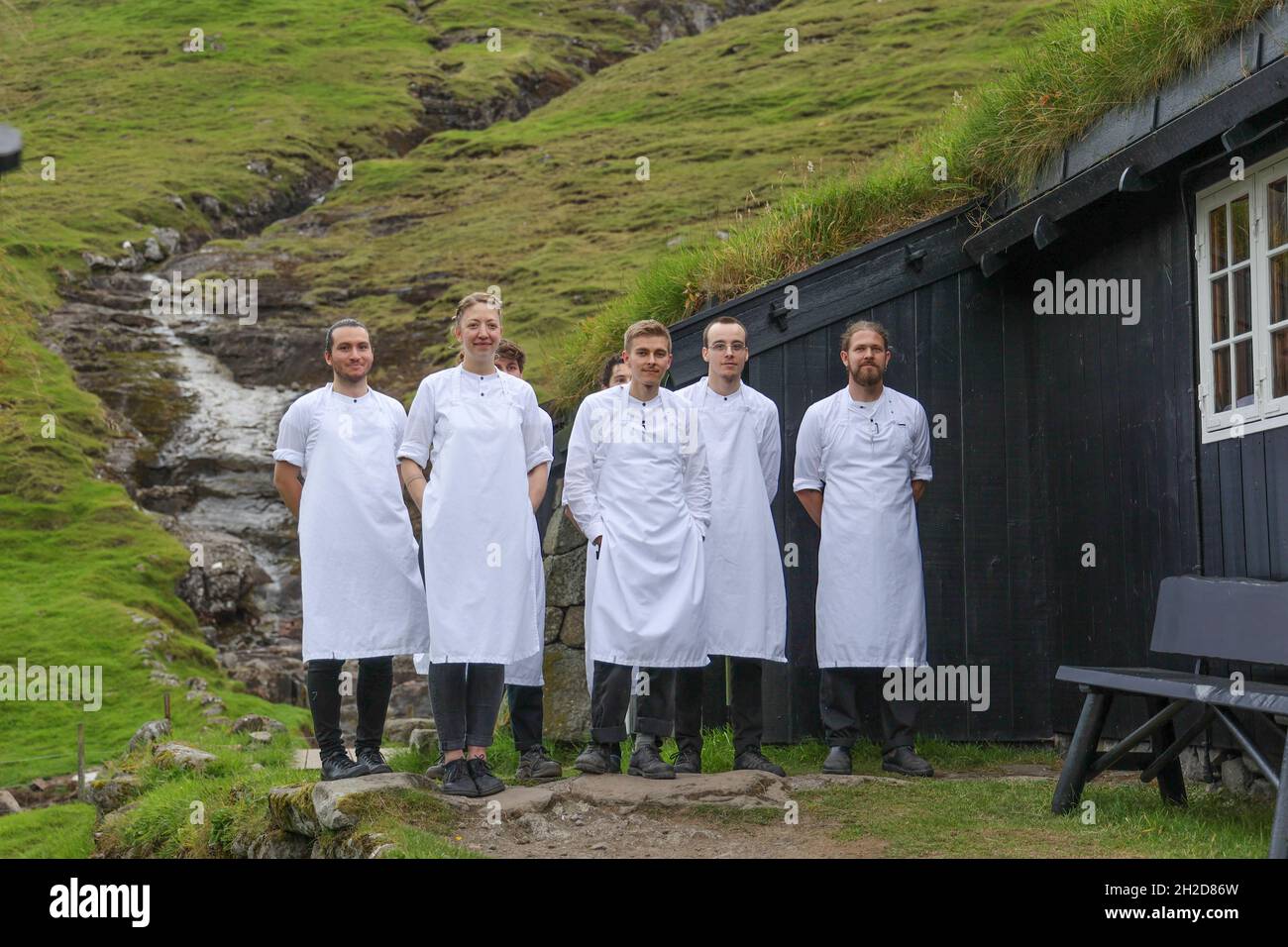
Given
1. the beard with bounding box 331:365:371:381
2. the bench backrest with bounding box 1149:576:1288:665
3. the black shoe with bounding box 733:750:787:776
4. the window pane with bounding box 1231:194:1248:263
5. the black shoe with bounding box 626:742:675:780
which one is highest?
A: the window pane with bounding box 1231:194:1248:263

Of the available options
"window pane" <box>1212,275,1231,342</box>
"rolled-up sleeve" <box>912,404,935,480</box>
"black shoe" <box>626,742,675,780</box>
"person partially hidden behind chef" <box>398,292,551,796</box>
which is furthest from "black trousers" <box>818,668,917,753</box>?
"window pane" <box>1212,275,1231,342</box>

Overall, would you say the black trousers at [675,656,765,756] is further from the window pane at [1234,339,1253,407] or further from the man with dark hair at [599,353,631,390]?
the window pane at [1234,339,1253,407]

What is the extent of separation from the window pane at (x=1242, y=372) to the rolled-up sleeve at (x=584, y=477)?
2967mm

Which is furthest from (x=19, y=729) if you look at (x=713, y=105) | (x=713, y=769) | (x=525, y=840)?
(x=713, y=105)

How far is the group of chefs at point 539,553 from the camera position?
6.37 metres

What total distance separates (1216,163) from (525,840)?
438cm

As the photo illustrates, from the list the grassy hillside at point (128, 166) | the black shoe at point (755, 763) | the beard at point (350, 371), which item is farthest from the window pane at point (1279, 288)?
the grassy hillside at point (128, 166)

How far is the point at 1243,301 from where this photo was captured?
6598 millimetres

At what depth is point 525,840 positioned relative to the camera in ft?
18.8

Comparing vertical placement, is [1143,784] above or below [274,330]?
below

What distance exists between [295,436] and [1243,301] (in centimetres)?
440

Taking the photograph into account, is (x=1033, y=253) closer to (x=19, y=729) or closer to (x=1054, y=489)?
(x=1054, y=489)

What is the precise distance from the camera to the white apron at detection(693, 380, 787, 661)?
23.6 ft

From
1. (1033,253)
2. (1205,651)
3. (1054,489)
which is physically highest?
(1033,253)
